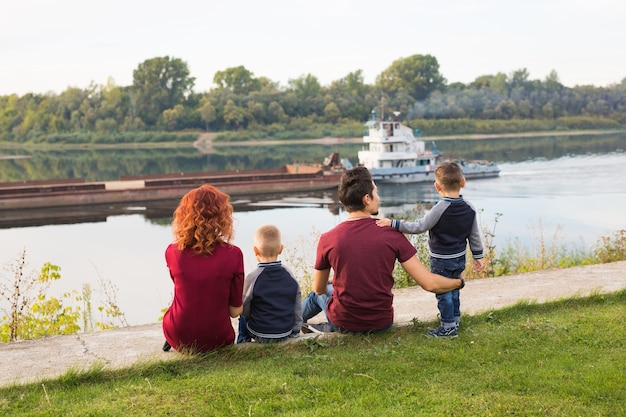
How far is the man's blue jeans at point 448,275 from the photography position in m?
4.42

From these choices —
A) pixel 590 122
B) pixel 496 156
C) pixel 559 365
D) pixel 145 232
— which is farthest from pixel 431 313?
pixel 590 122

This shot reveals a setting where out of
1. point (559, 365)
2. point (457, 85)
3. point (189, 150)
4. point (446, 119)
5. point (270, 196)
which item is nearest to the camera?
point (559, 365)

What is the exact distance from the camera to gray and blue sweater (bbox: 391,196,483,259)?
171 inches

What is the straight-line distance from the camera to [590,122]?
267 ft

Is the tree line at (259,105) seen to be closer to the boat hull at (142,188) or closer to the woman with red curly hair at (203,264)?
the boat hull at (142,188)

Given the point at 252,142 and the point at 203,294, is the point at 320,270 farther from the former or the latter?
the point at 252,142

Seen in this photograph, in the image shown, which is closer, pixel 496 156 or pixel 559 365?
pixel 559 365

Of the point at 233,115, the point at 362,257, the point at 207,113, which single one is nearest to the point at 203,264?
the point at 362,257

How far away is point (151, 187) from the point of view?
29.3 meters

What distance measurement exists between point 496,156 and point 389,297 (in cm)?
4809

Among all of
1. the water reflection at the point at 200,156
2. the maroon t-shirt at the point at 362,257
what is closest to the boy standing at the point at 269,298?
the maroon t-shirt at the point at 362,257

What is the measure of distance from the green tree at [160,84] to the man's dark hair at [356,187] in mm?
83613

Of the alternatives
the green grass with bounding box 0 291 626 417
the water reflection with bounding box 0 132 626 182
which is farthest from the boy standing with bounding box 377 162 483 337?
the water reflection with bounding box 0 132 626 182

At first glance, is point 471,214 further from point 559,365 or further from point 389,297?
point 559,365
